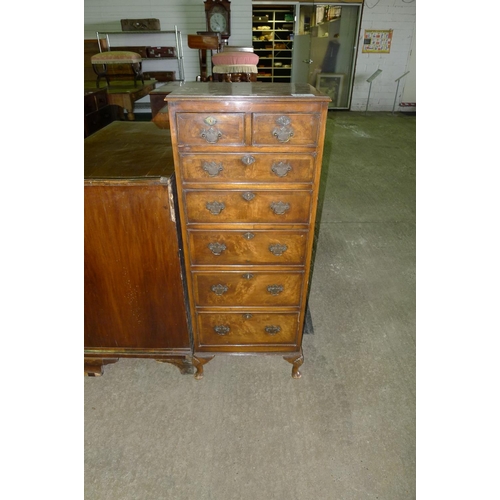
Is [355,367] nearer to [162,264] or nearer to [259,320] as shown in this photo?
[259,320]

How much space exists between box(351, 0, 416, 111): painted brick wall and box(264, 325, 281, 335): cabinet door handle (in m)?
7.83

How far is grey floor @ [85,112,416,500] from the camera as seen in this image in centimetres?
139

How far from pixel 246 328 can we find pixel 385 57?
26.7ft

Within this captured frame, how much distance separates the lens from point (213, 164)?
1.32m

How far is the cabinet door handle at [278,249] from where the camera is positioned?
1.51 meters

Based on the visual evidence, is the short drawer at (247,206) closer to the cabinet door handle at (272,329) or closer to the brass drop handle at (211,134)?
the brass drop handle at (211,134)

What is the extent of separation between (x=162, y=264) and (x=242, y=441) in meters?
0.86

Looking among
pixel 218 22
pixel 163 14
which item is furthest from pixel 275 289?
pixel 163 14

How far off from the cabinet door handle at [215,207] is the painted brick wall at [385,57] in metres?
7.85

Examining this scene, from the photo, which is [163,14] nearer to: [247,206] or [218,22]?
[218,22]

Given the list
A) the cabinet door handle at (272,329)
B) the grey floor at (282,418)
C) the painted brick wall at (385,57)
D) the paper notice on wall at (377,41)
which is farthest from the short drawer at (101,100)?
the paper notice on wall at (377,41)

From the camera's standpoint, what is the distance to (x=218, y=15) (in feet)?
18.1

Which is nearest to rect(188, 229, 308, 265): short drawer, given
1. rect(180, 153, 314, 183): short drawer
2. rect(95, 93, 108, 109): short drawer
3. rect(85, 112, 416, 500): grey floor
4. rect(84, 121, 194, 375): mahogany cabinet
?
rect(84, 121, 194, 375): mahogany cabinet

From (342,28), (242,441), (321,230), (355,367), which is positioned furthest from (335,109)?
(242,441)
